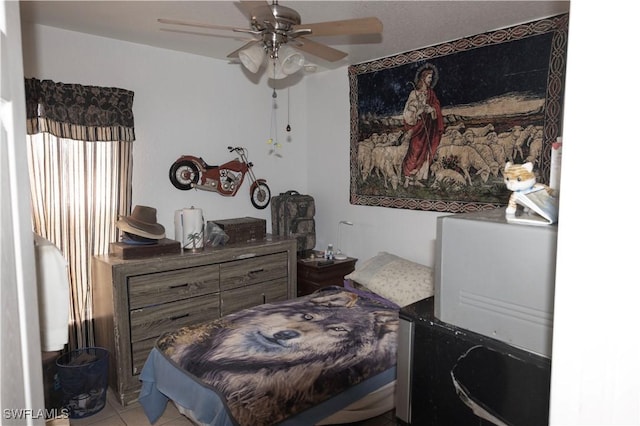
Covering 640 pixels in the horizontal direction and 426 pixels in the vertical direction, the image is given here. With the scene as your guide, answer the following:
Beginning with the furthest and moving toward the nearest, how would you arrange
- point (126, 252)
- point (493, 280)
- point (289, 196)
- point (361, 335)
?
point (289, 196), point (126, 252), point (361, 335), point (493, 280)

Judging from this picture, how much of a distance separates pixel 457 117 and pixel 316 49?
1.35 meters

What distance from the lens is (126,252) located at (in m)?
2.92

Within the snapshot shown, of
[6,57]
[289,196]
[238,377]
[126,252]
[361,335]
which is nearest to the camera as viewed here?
[6,57]

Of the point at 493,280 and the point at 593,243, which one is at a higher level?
→ the point at 593,243

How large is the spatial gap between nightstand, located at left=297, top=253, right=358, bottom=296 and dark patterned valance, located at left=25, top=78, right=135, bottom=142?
72.2 inches

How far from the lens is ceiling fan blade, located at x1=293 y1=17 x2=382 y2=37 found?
1962 millimetres

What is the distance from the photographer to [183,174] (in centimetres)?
359

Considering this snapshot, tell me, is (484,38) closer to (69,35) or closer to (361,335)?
(361,335)

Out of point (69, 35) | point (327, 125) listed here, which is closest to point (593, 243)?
point (69, 35)

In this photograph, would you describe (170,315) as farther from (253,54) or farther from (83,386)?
(253,54)

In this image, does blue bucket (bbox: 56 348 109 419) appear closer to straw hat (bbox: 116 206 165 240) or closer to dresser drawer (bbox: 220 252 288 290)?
straw hat (bbox: 116 206 165 240)

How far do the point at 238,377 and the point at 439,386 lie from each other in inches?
51.3

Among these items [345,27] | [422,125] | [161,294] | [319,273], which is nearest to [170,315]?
[161,294]

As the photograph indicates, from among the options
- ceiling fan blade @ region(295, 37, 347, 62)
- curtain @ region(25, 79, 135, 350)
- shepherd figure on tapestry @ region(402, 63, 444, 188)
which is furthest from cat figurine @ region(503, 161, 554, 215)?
curtain @ region(25, 79, 135, 350)
